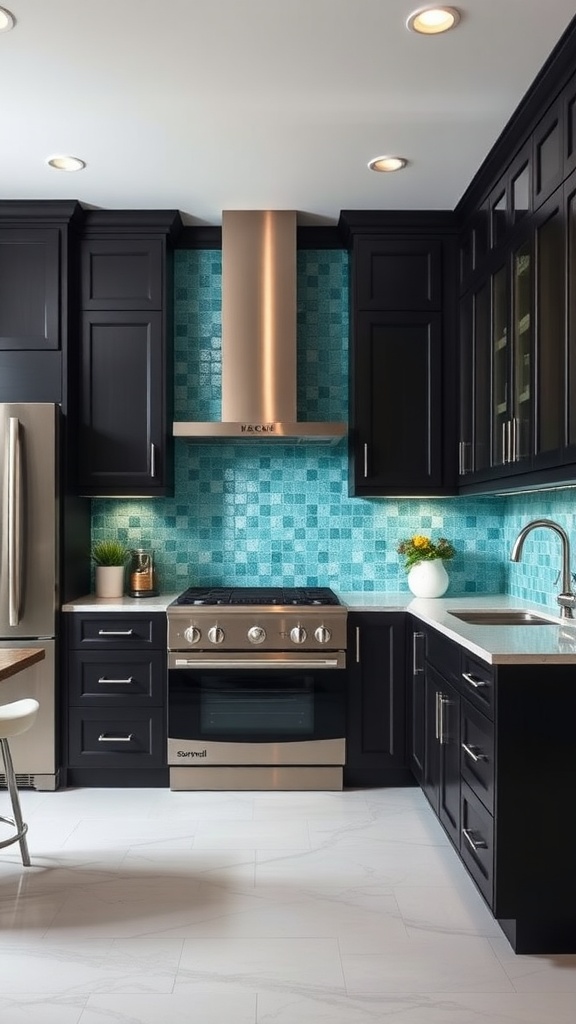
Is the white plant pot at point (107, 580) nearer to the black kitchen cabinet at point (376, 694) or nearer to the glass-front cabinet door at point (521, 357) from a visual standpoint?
the black kitchen cabinet at point (376, 694)

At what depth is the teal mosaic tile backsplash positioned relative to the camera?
4.34 metres

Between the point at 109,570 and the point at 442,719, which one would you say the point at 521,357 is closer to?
the point at 442,719

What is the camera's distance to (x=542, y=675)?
7.52 feet

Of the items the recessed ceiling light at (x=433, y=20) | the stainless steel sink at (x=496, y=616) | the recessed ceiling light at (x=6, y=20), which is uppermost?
the recessed ceiling light at (x=433, y=20)

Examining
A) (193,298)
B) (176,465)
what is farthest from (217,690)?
(193,298)

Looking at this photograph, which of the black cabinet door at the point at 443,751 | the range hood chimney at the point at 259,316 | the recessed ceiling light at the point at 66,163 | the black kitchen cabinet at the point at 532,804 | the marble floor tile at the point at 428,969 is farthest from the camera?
the range hood chimney at the point at 259,316

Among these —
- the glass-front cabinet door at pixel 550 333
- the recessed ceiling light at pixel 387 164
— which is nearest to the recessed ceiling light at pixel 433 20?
the glass-front cabinet door at pixel 550 333

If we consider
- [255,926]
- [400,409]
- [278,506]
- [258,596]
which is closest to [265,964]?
[255,926]

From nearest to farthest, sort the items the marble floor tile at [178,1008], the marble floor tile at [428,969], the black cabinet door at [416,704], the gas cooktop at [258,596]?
1. the marble floor tile at [178,1008]
2. the marble floor tile at [428,969]
3. the black cabinet door at [416,704]
4. the gas cooktop at [258,596]

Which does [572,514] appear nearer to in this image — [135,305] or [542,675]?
[542,675]

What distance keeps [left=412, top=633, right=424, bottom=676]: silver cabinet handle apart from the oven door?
320 millimetres

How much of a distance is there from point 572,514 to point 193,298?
226 centimetres

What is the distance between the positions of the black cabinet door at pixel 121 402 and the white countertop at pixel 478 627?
0.59 meters

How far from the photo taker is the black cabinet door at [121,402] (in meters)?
4.04
